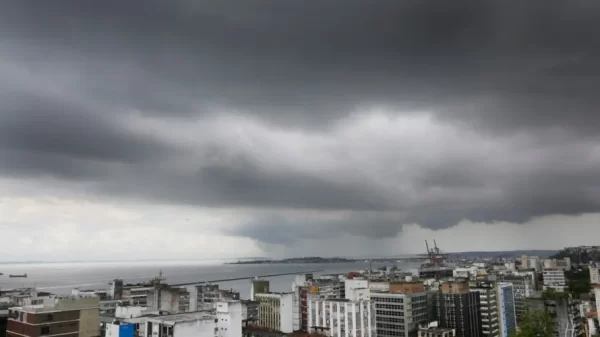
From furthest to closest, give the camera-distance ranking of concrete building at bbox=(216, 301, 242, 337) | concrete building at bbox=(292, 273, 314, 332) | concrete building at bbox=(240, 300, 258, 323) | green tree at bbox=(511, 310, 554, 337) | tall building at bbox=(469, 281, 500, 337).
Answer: tall building at bbox=(469, 281, 500, 337)
concrete building at bbox=(240, 300, 258, 323)
concrete building at bbox=(292, 273, 314, 332)
concrete building at bbox=(216, 301, 242, 337)
green tree at bbox=(511, 310, 554, 337)

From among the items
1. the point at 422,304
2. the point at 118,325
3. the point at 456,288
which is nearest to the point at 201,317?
the point at 118,325

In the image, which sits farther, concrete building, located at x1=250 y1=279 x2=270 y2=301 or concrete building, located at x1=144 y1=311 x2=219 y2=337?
concrete building, located at x1=250 y1=279 x2=270 y2=301

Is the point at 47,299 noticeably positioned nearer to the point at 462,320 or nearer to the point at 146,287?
the point at 146,287

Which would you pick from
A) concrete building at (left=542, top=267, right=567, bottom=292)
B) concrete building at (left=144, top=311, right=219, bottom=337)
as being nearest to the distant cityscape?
concrete building at (left=144, top=311, right=219, bottom=337)

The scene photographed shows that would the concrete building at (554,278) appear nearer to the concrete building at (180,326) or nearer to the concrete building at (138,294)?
the concrete building at (138,294)

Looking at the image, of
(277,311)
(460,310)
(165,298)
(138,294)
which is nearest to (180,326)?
(277,311)

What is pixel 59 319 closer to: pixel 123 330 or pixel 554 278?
pixel 123 330

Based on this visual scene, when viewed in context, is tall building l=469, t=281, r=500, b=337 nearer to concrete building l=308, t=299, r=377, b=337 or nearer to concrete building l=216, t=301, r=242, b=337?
concrete building l=308, t=299, r=377, b=337
